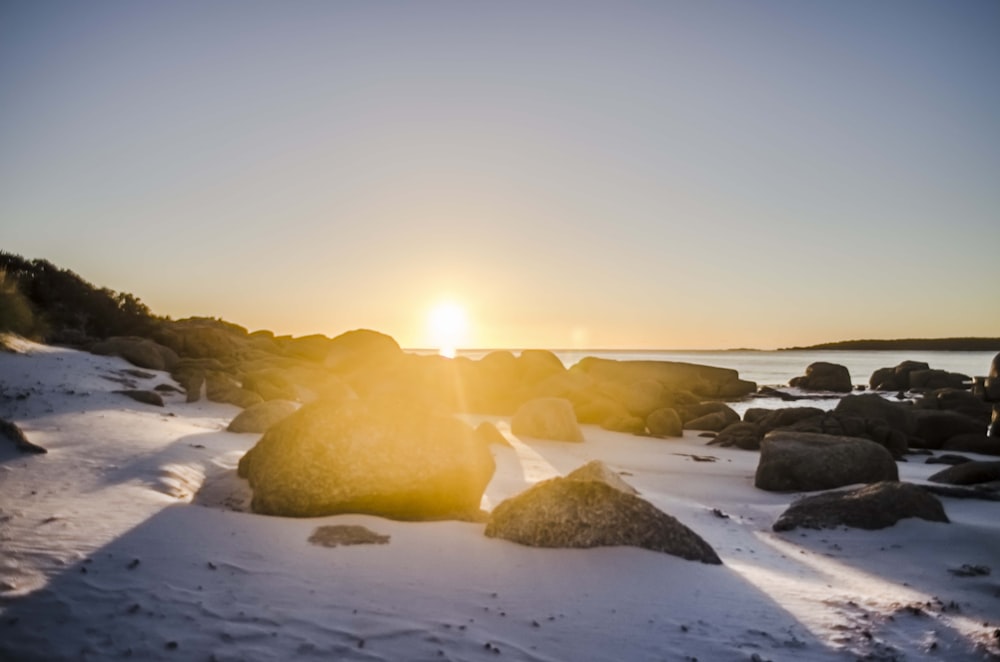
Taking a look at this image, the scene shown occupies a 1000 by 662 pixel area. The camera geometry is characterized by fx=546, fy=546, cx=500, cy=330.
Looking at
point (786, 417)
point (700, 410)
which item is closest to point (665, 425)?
point (786, 417)

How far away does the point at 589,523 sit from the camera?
580 centimetres

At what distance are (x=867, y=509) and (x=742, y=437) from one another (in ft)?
35.9

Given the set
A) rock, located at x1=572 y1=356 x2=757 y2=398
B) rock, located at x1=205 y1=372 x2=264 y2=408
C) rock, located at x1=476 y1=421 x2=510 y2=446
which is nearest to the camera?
rock, located at x1=476 y1=421 x2=510 y2=446

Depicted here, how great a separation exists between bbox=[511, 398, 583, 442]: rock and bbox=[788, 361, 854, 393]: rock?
35.8 metres

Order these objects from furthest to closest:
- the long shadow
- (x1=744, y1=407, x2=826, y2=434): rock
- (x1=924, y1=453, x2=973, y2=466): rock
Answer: (x1=744, y1=407, x2=826, y2=434): rock
(x1=924, y1=453, x2=973, y2=466): rock
the long shadow

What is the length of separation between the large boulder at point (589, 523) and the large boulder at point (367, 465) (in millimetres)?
1158

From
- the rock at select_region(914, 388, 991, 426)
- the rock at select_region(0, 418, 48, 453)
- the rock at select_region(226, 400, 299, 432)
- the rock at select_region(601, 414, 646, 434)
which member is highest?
the rock at select_region(0, 418, 48, 453)

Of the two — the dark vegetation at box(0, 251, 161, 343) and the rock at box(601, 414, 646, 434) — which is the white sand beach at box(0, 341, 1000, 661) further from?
the dark vegetation at box(0, 251, 161, 343)

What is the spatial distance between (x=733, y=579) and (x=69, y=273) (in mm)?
27951

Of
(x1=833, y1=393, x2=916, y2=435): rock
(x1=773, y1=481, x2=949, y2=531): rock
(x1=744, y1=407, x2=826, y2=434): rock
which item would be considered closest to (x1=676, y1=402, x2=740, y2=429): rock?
(x1=744, y1=407, x2=826, y2=434): rock

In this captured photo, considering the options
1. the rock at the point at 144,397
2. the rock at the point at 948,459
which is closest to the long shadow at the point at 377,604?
the rock at the point at 144,397

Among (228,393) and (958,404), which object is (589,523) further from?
(958,404)

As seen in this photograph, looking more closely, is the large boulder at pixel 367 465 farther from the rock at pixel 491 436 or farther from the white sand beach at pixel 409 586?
the rock at pixel 491 436

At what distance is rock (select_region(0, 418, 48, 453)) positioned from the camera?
720cm
